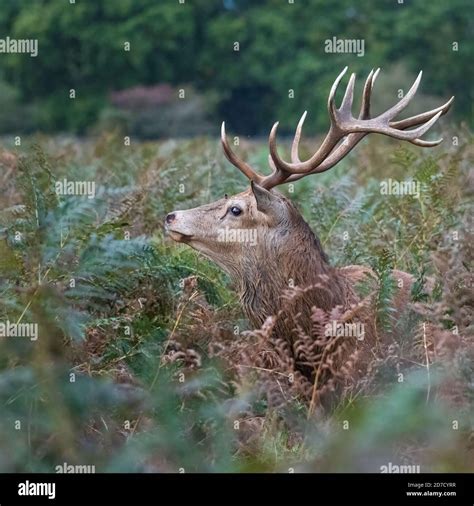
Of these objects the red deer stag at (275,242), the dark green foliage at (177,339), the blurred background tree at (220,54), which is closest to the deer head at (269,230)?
the red deer stag at (275,242)

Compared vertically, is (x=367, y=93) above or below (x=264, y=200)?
above

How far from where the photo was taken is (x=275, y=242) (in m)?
6.65

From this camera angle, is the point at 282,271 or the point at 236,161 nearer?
the point at 282,271

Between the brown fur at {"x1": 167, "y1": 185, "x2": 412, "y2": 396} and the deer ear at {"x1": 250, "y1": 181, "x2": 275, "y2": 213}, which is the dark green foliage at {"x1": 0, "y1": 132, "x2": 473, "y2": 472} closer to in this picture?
the brown fur at {"x1": 167, "y1": 185, "x2": 412, "y2": 396}

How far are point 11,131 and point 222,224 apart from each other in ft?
59.7

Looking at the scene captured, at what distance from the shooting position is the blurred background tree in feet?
83.9

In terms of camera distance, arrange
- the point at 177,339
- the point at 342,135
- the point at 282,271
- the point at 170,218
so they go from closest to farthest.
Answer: the point at 177,339, the point at 282,271, the point at 170,218, the point at 342,135

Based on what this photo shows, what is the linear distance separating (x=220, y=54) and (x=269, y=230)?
21.7 meters

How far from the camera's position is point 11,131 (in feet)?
80.0

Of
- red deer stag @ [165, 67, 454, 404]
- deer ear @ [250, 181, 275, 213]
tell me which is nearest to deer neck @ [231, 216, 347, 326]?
red deer stag @ [165, 67, 454, 404]

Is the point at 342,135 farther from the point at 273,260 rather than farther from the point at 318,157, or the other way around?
the point at 273,260

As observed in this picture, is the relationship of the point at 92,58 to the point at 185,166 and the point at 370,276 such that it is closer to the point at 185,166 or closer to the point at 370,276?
the point at 185,166

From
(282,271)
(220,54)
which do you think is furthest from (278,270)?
(220,54)

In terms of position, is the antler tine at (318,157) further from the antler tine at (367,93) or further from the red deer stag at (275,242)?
the antler tine at (367,93)
